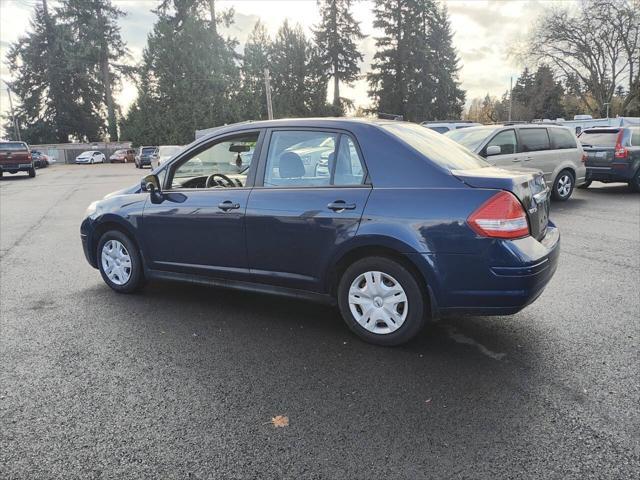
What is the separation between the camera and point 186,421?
2.82m

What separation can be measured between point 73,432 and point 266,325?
179cm

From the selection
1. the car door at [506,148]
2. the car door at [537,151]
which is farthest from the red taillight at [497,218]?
the car door at [537,151]

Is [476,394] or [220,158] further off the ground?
[220,158]

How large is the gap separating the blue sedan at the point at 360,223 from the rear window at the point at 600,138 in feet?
32.5

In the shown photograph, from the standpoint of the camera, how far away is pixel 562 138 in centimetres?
1073

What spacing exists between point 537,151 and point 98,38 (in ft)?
175

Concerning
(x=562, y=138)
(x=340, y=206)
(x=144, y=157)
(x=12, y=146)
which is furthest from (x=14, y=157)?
(x=340, y=206)

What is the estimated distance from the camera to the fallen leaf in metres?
2.77

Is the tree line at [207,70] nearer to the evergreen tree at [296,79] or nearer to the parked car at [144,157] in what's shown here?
the evergreen tree at [296,79]

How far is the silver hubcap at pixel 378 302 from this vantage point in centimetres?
364

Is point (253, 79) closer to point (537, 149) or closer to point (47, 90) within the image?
point (47, 90)

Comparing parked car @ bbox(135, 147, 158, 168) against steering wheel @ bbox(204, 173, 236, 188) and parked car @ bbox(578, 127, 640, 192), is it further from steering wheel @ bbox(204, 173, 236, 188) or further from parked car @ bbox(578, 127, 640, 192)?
steering wheel @ bbox(204, 173, 236, 188)

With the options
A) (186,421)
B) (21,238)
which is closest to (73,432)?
(186,421)

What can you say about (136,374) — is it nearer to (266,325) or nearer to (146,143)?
(266,325)
